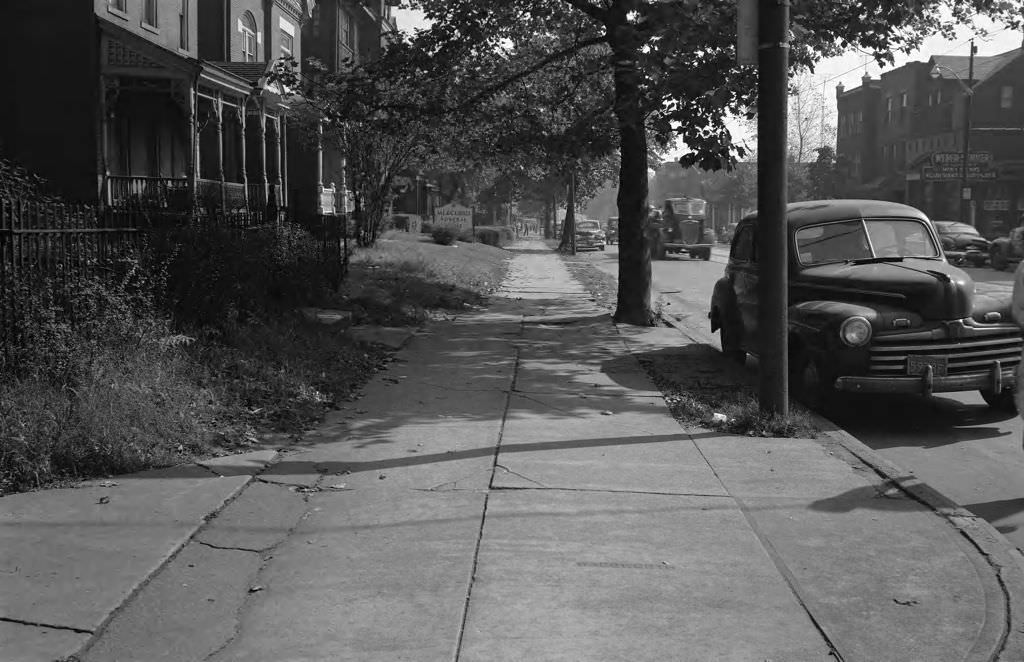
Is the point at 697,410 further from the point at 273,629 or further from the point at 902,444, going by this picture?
Answer: the point at 273,629

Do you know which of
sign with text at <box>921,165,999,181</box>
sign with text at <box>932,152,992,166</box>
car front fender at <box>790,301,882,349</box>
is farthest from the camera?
sign with text at <box>932,152,992,166</box>

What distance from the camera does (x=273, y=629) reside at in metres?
4.47

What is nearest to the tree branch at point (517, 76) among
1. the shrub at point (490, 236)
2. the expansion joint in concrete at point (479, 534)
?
the expansion joint in concrete at point (479, 534)

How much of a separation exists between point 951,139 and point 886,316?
55.5m

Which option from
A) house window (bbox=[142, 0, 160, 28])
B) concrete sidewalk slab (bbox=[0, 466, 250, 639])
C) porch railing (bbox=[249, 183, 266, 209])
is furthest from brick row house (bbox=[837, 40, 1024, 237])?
concrete sidewalk slab (bbox=[0, 466, 250, 639])

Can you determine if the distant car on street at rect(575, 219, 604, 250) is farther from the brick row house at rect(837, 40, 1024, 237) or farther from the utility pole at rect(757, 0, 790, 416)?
the utility pole at rect(757, 0, 790, 416)

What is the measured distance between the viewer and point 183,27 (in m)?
23.6

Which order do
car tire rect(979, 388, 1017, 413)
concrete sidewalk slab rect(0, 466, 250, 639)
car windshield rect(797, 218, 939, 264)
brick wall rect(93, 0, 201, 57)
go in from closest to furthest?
concrete sidewalk slab rect(0, 466, 250, 639), car tire rect(979, 388, 1017, 413), car windshield rect(797, 218, 939, 264), brick wall rect(93, 0, 201, 57)

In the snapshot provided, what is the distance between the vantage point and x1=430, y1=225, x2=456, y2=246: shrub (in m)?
39.9

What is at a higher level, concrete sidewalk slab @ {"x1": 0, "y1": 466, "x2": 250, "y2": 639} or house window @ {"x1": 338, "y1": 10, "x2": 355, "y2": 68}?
house window @ {"x1": 338, "y1": 10, "x2": 355, "y2": 68}

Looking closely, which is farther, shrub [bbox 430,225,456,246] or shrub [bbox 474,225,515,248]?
shrub [bbox 474,225,515,248]

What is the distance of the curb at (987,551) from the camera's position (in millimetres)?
4453

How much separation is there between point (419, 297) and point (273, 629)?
1465cm

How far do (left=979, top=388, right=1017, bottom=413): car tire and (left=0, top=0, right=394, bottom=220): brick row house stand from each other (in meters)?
10.0
